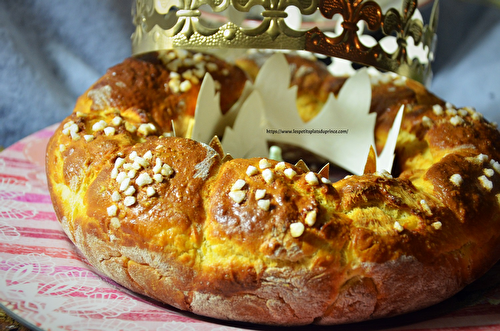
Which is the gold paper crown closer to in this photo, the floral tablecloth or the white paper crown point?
the white paper crown point

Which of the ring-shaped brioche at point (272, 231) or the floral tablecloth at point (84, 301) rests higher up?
the ring-shaped brioche at point (272, 231)

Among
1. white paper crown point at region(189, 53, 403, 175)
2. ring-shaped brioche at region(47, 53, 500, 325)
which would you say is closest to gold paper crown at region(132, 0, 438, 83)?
white paper crown point at region(189, 53, 403, 175)

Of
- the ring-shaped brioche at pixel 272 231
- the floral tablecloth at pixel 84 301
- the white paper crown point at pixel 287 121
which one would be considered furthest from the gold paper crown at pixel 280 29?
the floral tablecloth at pixel 84 301

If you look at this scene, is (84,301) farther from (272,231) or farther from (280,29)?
(280,29)

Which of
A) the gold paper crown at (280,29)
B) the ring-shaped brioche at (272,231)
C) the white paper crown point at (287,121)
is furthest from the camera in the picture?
the white paper crown point at (287,121)

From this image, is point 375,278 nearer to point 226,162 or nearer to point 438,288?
point 438,288

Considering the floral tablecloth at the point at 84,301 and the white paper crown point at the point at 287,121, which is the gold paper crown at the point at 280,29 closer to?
the white paper crown point at the point at 287,121

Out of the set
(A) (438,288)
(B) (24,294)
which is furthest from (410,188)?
(B) (24,294)
